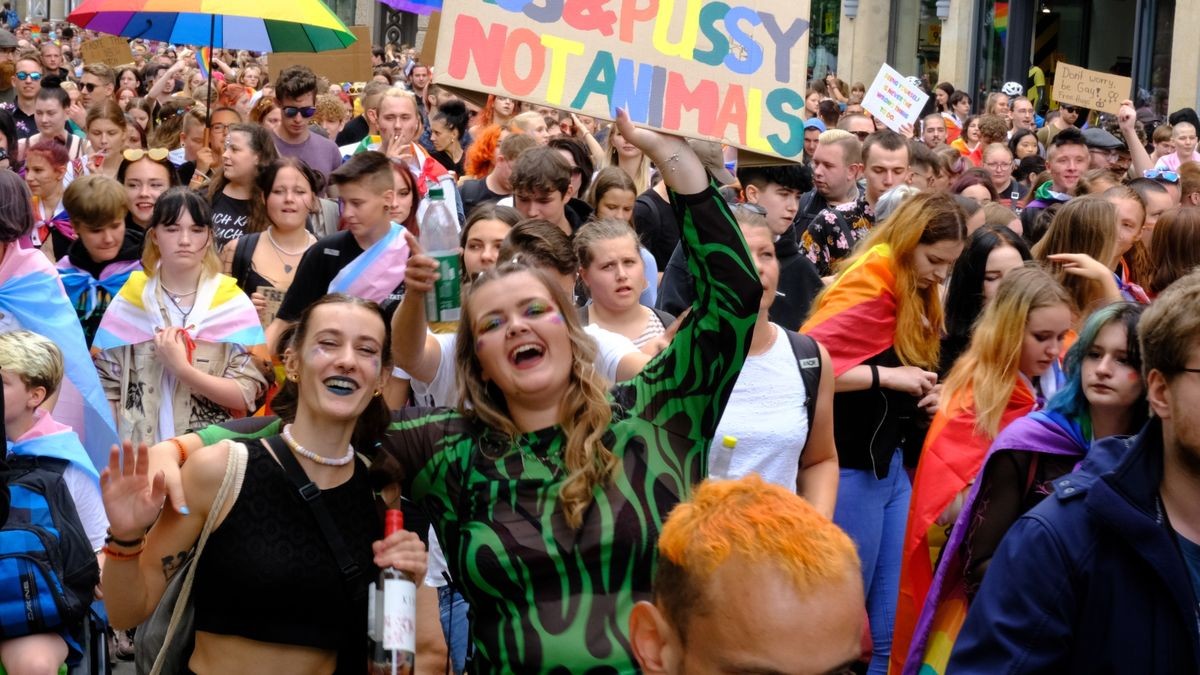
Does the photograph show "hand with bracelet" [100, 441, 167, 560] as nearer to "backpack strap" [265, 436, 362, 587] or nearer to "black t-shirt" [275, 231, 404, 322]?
"backpack strap" [265, 436, 362, 587]

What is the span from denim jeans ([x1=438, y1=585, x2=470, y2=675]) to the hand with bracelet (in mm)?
1744

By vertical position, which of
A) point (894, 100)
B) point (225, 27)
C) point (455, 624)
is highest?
point (225, 27)

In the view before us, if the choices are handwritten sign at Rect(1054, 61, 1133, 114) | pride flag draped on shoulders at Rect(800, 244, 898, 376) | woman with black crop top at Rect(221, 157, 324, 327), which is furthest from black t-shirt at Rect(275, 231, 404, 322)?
handwritten sign at Rect(1054, 61, 1133, 114)

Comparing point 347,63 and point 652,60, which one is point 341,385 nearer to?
point 652,60

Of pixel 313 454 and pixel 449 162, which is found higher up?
pixel 449 162

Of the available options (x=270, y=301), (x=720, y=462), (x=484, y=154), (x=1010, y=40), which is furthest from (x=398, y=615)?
(x=1010, y=40)

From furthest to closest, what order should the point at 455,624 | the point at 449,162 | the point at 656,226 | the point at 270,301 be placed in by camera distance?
the point at 449,162 → the point at 656,226 → the point at 270,301 → the point at 455,624

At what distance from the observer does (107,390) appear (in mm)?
6738

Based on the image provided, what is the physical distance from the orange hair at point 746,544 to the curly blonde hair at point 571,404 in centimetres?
93

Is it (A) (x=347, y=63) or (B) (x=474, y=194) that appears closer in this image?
(B) (x=474, y=194)

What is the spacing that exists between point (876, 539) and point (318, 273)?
239cm

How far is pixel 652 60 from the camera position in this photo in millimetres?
3785

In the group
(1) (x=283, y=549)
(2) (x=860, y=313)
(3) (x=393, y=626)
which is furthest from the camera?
(2) (x=860, y=313)

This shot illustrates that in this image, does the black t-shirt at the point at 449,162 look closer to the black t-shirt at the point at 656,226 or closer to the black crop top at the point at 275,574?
the black t-shirt at the point at 656,226
